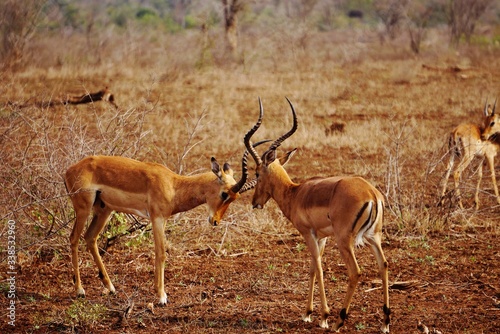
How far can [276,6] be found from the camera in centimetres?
5406

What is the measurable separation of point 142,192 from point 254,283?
1.34 meters

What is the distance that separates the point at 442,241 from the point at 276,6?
154ft

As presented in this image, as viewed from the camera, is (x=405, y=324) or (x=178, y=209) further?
(x=178, y=209)

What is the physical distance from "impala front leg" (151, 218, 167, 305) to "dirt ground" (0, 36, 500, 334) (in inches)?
4.3

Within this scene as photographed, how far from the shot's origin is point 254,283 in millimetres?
7035

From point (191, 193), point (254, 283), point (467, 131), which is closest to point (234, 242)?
point (254, 283)

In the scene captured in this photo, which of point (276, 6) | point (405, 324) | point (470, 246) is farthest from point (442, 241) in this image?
point (276, 6)

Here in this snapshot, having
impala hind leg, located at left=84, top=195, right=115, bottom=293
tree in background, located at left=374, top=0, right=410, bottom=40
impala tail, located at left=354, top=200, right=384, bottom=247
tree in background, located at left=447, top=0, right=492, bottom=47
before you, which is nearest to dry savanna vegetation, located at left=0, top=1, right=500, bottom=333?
impala hind leg, located at left=84, top=195, right=115, bottom=293

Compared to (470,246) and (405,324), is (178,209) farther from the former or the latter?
(470,246)

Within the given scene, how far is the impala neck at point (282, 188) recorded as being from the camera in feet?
21.9

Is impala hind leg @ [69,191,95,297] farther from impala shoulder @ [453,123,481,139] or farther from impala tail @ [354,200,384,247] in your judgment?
impala shoulder @ [453,123,481,139]

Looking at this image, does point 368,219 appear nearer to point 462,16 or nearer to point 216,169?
point 216,169

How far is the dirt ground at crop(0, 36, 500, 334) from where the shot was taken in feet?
19.8

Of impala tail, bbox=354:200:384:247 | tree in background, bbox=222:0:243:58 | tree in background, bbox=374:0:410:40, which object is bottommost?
tree in background, bbox=374:0:410:40
